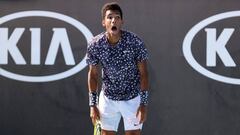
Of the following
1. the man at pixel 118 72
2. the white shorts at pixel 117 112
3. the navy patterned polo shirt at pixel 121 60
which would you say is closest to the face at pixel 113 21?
the man at pixel 118 72

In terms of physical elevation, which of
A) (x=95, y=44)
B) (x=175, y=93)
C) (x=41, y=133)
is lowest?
(x=41, y=133)

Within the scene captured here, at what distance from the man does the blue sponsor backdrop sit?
1390 millimetres

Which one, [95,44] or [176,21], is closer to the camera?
[95,44]

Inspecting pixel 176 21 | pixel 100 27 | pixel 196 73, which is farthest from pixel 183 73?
pixel 100 27

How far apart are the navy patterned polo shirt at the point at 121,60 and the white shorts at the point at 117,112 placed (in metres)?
0.05

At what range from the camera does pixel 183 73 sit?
236 inches

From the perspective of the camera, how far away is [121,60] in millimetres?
4523

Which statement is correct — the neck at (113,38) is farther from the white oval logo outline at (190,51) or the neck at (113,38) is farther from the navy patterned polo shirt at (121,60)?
the white oval logo outline at (190,51)

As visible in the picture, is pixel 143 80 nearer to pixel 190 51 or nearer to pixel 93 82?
pixel 93 82

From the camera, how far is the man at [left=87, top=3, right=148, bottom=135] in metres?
4.50

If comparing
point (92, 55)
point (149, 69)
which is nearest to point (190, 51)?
point (149, 69)

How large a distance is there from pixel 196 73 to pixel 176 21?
1.83 ft

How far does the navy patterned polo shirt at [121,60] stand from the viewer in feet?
14.8

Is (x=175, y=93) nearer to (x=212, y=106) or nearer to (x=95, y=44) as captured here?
(x=212, y=106)
